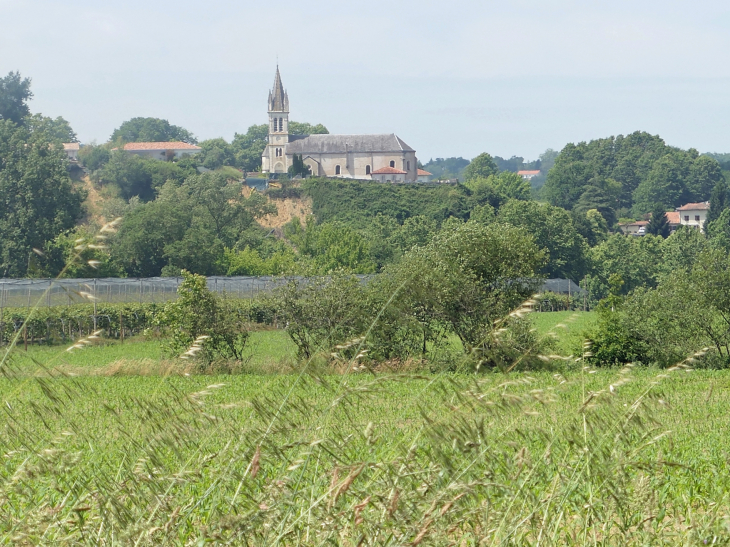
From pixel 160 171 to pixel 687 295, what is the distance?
294ft

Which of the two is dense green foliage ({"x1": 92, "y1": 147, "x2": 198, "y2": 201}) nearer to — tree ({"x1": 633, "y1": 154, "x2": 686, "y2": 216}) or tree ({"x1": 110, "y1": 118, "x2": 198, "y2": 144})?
tree ({"x1": 110, "y1": 118, "x2": 198, "y2": 144})

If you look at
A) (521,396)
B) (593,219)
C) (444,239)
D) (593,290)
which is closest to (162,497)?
(521,396)

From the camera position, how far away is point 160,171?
104 meters

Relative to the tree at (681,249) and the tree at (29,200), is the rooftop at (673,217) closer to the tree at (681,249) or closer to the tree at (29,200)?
the tree at (681,249)

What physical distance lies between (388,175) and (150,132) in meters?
61.1

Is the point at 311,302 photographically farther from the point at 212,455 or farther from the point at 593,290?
the point at 593,290

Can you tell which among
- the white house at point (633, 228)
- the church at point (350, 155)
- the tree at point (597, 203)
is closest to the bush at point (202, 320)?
the church at point (350, 155)

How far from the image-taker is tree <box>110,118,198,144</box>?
15338cm

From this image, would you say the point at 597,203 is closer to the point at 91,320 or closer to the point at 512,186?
the point at 512,186

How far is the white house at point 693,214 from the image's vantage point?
124 metres

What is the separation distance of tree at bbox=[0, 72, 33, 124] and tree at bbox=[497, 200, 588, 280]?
204 feet

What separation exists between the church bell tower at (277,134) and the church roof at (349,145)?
6.93ft

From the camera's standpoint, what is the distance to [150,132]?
507 feet

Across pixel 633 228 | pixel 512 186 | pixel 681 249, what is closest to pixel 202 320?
pixel 681 249
